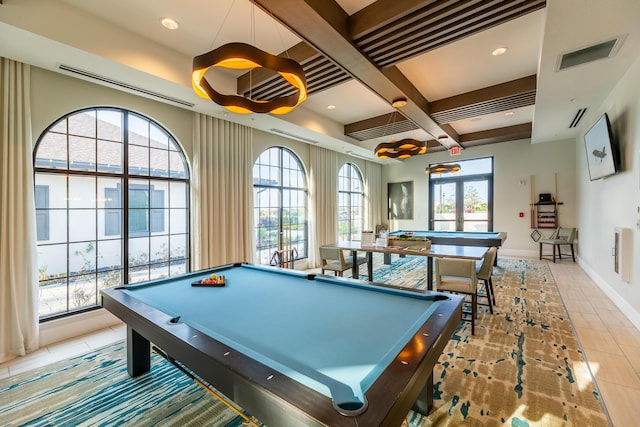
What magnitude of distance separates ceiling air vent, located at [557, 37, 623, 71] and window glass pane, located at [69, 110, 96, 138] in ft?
18.3

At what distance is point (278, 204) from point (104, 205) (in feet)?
10.5

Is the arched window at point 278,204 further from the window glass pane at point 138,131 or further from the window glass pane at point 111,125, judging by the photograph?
the window glass pane at point 111,125

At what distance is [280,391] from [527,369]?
2497 mm

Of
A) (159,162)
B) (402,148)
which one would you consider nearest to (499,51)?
(402,148)

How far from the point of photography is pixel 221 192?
15.6 feet

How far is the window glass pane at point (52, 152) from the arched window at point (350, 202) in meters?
6.02

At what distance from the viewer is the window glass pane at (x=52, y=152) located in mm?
3207

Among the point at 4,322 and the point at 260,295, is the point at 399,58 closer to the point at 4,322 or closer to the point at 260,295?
the point at 260,295

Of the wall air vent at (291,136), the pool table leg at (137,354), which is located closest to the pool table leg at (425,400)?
the pool table leg at (137,354)

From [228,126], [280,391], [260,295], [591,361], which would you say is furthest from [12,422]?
[591,361]

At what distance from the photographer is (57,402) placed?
2.10 meters

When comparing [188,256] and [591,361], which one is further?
[188,256]

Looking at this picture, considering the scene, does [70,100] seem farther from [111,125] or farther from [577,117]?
[577,117]

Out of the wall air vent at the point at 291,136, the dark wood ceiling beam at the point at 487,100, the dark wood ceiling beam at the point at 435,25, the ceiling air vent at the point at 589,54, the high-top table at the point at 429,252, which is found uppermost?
the dark wood ceiling beam at the point at 487,100
